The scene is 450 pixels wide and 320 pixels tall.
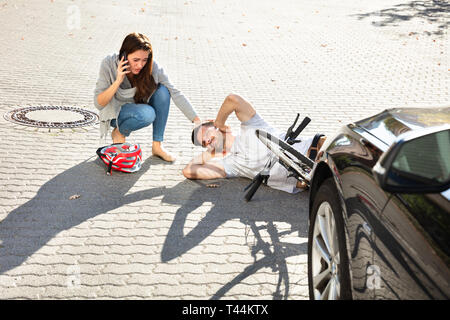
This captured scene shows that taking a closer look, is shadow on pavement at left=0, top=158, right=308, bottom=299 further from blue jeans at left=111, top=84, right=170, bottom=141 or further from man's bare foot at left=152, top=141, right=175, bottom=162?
blue jeans at left=111, top=84, right=170, bottom=141

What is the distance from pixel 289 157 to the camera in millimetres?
4781

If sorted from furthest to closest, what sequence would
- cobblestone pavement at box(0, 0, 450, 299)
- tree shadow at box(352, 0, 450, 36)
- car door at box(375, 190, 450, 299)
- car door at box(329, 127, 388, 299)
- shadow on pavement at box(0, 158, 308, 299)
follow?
tree shadow at box(352, 0, 450, 36), shadow on pavement at box(0, 158, 308, 299), cobblestone pavement at box(0, 0, 450, 299), car door at box(329, 127, 388, 299), car door at box(375, 190, 450, 299)

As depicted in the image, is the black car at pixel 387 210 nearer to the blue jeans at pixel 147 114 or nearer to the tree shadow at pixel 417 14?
the blue jeans at pixel 147 114

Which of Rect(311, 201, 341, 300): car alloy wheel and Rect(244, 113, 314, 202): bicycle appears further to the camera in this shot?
Rect(244, 113, 314, 202): bicycle

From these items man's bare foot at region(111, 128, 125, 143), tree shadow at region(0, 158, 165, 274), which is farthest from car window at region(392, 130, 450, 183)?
man's bare foot at region(111, 128, 125, 143)

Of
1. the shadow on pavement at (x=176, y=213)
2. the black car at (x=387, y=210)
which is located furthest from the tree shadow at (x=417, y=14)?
the black car at (x=387, y=210)

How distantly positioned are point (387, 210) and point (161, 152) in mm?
4128

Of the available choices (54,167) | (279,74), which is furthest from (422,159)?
(279,74)

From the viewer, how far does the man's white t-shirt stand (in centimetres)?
535

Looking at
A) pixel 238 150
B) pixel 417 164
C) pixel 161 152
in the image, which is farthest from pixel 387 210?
pixel 161 152

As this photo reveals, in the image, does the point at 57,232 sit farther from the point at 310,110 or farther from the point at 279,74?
the point at 279,74

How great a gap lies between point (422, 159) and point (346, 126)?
1.01 metres

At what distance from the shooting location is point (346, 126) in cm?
312

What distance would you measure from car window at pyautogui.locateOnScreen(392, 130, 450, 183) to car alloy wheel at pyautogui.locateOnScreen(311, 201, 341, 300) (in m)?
0.72
